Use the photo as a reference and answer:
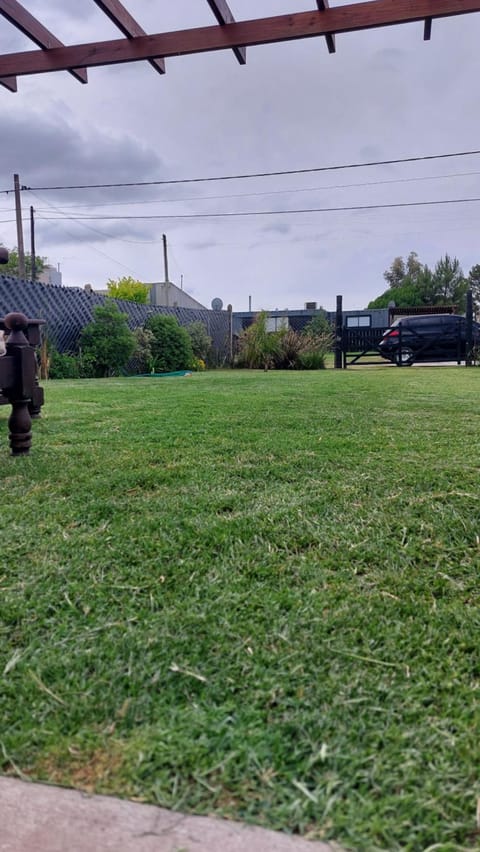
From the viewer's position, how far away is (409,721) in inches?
31.3

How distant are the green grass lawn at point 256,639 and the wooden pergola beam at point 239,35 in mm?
2216

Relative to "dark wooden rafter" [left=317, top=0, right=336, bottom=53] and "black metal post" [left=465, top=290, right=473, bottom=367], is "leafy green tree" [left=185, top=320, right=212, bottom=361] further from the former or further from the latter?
"dark wooden rafter" [left=317, top=0, right=336, bottom=53]

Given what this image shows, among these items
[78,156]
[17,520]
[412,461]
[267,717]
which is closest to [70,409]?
[17,520]

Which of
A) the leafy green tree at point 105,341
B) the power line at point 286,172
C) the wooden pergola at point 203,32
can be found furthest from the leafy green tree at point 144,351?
the power line at point 286,172

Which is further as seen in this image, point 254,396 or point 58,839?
point 254,396

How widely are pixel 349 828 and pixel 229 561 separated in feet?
2.33

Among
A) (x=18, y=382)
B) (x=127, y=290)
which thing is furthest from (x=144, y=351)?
(x=127, y=290)

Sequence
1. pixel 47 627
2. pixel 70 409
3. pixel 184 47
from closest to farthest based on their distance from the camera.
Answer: pixel 47 627
pixel 184 47
pixel 70 409

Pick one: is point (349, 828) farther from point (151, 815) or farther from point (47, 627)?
point (47, 627)

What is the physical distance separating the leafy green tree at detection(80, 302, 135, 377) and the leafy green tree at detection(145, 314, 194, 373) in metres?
1.24

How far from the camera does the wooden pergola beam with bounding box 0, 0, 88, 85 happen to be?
2.46 meters

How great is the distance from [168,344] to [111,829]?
33.4 feet

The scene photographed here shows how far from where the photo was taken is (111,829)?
65cm

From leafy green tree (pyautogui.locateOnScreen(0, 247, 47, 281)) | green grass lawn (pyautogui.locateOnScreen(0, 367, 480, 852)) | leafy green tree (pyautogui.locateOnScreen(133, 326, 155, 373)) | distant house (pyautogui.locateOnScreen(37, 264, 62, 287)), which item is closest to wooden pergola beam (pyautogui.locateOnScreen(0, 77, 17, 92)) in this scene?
green grass lawn (pyautogui.locateOnScreen(0, 367, 480, 852))
